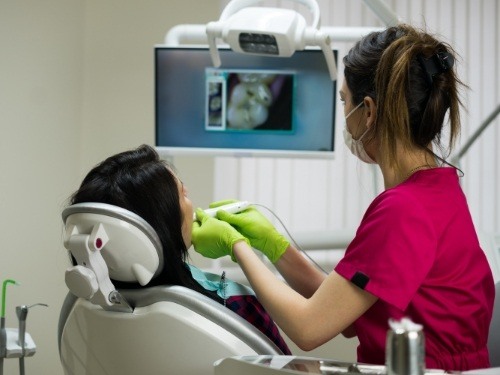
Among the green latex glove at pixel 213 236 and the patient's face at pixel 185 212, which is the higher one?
the patient's face at pixel 185 212

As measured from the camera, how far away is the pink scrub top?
138cm

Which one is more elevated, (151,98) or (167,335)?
(151,98)

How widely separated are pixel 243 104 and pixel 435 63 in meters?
1.62

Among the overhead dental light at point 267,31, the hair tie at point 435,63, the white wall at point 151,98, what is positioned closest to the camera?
the hair tie at point 435,63

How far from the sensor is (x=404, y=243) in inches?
54.2

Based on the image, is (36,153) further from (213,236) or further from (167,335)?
(167,335)

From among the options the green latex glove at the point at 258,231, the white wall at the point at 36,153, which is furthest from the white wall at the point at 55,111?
the green latex glove at the point at 258,231

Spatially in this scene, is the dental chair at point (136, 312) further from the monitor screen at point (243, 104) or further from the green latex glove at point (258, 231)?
the monitor screen at point (243, 104)

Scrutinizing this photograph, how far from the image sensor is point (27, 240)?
3289mm

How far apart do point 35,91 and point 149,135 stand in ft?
2.52

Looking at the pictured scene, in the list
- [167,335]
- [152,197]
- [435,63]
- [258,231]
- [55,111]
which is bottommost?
[167,335]

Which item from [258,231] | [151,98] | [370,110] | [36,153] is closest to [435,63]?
[370,110]

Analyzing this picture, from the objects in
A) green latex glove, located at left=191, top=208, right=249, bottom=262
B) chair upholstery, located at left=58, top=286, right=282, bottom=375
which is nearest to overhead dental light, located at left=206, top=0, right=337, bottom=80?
green latex glove, located at left=191, top=208, right=249, bottom=262

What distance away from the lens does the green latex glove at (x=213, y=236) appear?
66.1 inches
